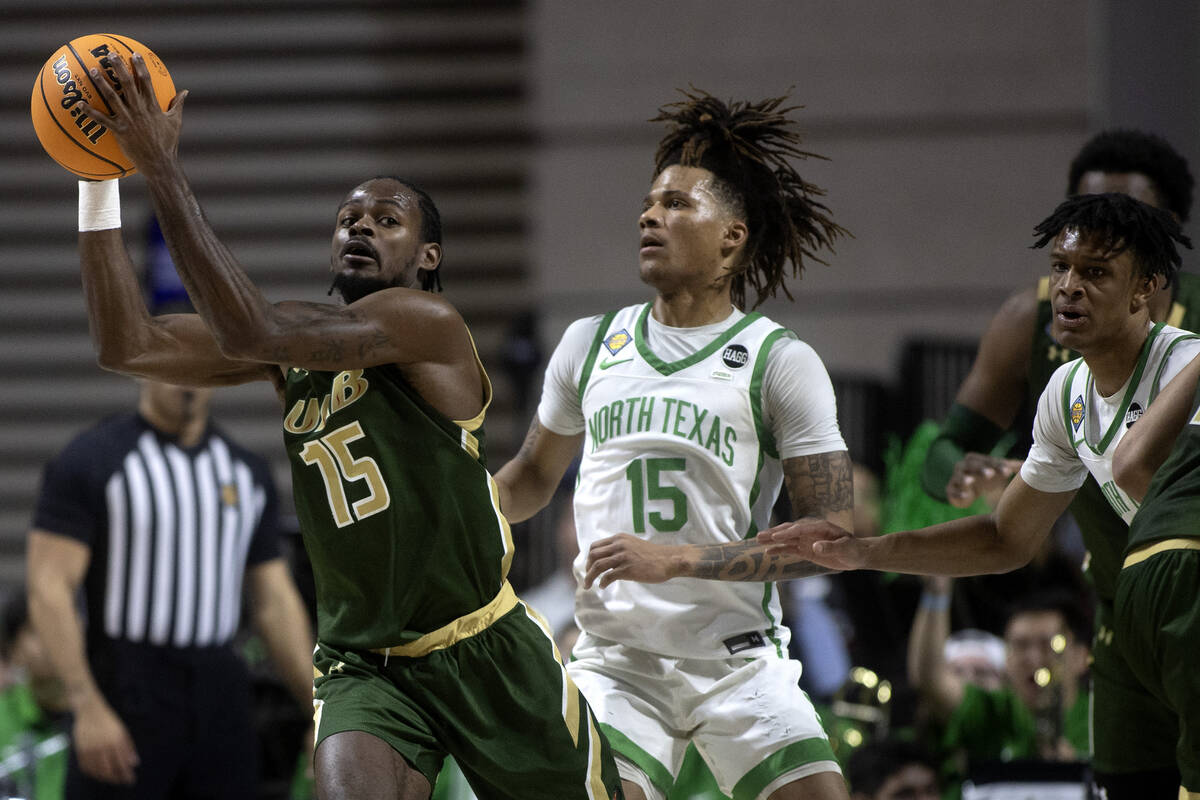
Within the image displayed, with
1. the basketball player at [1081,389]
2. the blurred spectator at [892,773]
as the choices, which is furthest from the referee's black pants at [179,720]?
the basketball player at [1081,389]

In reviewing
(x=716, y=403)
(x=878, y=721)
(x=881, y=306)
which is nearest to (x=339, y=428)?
(x=716, y=403)

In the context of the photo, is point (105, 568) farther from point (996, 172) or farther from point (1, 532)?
point (996, 172)

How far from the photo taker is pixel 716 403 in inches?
159

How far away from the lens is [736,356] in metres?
4.13

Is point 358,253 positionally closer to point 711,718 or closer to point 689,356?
point 689,356

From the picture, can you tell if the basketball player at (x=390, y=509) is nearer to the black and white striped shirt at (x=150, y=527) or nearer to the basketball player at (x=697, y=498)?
the basketball player at (x=697, y=498)

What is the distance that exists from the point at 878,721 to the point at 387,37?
7.91 m

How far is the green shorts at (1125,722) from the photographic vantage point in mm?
4090

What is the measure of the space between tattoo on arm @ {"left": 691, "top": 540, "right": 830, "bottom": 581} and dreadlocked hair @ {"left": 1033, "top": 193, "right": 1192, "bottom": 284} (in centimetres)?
111

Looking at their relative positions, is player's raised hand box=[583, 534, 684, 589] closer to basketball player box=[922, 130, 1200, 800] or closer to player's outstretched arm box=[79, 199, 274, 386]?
player's outstretched arm box=[79, 199, 274, 386]

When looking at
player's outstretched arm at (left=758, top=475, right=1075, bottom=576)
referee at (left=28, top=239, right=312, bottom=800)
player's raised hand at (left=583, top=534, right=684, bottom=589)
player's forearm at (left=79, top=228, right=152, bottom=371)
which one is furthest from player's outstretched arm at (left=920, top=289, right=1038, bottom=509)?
referee at (left=28, top=239, right=312, bottom=800)

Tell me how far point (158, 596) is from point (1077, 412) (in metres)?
4.02

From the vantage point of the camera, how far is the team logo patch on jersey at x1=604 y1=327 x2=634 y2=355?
4266 mm

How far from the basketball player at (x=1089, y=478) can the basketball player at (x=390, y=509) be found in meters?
1.55
